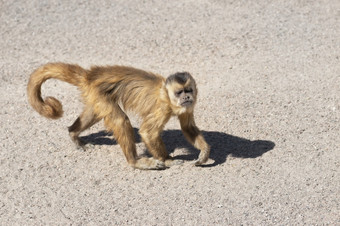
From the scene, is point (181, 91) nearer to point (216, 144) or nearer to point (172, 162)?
point (172, 162)

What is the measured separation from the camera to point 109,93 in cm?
827

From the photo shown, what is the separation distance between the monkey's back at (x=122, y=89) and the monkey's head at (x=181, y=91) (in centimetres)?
30

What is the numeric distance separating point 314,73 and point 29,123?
479cm

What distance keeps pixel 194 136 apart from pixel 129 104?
100 centimetres

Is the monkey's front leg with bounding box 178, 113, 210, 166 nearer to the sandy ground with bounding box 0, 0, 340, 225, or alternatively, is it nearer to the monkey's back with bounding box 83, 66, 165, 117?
the sandy ground with bounding box 0, 0, 340, 225

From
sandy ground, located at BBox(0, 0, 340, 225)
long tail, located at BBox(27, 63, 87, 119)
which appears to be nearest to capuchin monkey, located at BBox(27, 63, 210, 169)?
long tail, located at BBox(27, 63, 87, 119)

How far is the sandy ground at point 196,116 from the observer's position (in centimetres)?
757

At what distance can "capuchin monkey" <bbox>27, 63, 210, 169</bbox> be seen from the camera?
814 cm

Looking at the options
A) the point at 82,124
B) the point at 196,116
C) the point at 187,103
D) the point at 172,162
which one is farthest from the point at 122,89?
the point at 196,116

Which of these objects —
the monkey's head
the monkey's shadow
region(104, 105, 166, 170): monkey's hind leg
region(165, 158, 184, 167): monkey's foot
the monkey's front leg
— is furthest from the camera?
the monkey's shadow

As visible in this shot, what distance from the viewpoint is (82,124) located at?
8602 millimetres

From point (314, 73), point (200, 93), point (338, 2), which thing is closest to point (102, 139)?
point (200, 93)

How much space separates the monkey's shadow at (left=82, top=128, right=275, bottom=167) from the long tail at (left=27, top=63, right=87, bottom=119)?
102cm

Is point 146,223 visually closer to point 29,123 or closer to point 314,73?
point 29,123
